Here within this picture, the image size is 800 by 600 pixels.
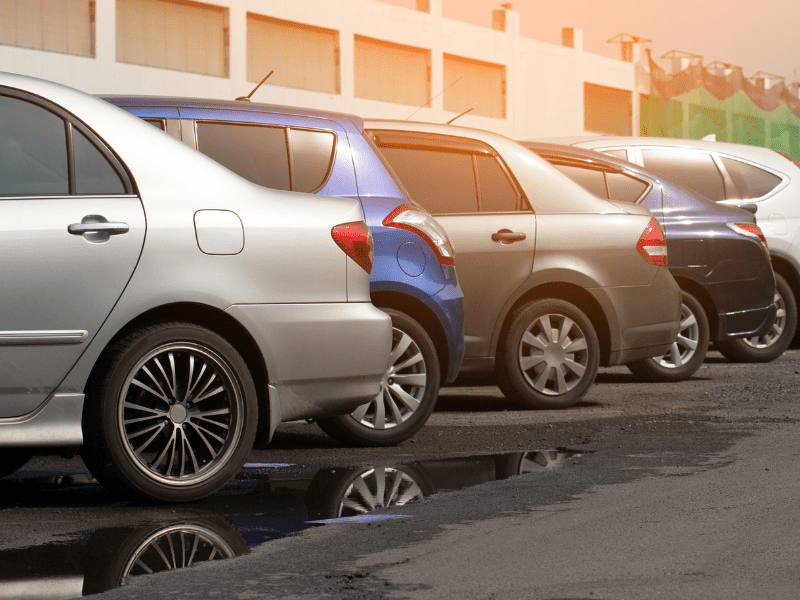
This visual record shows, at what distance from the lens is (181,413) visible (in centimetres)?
517

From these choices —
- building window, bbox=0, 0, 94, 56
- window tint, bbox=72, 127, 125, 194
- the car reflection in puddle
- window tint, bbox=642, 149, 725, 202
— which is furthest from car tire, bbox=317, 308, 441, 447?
building window, bbox=0, 0, 94, 56

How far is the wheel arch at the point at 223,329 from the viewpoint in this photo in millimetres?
5168

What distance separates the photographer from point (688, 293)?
10.3 m

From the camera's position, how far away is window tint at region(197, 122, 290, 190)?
6.64 meters

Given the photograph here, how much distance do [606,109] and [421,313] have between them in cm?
3542

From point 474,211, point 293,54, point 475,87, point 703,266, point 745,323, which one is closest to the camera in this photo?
point 474,211

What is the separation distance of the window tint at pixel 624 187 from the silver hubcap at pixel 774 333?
109 inches

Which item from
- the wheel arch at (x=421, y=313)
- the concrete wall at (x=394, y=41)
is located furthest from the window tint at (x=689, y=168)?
the concrete wall at (x=394, y=41)

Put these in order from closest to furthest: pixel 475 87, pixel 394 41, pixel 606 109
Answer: pixel 394 41 < pixel 475 87 < pixel 606 109

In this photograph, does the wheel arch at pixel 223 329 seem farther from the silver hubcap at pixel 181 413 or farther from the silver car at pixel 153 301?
the silver hubcap at pixel 181 413

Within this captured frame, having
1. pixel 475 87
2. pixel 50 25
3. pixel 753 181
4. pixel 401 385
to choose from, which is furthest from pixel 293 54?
pixel 401 385

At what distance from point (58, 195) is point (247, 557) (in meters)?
1.73

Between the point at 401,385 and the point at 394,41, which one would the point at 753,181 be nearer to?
the point at 401,385

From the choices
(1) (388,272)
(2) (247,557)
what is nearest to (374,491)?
(2) (247,557)
